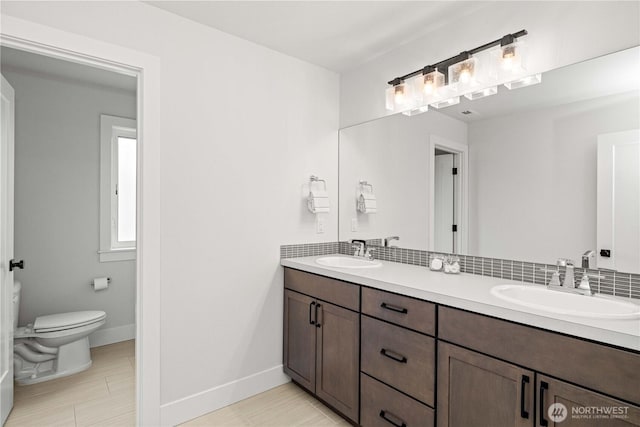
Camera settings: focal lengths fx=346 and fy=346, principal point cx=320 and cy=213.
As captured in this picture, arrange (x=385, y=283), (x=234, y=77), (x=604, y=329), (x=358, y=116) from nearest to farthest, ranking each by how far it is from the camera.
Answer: (x=604, y=329) < (x=385, y=283) < (x=234, y=77) < (x=358, y=116)

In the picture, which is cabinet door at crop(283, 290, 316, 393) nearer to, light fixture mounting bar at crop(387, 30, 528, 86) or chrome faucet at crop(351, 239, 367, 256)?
chrome faucet at crop(351, 239, 367, 256)

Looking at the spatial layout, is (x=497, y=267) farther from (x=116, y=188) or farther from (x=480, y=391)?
(x=116, y=188)

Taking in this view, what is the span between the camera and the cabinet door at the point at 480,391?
4.03 feet

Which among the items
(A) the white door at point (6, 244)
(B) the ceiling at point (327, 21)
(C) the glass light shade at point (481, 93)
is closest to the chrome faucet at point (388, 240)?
(C) the glass light shade at point (481, 93)

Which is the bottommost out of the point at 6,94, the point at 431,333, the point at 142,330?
the point at 142,330

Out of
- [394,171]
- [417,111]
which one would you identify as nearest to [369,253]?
[394,171]

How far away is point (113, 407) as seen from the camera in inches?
85.8

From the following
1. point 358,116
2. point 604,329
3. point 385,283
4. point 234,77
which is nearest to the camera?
point 604,329

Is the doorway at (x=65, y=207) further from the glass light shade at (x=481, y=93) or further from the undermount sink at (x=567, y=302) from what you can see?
the glass light shade at (x=481, y=93)

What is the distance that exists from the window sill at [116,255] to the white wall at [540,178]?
3.02 meters

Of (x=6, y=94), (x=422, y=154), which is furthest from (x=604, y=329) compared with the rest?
(x=6, y=94)

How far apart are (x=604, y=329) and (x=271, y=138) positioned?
2016mm

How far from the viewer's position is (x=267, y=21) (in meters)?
2.06

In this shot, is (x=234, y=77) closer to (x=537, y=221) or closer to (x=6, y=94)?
(x=6, y=94)
